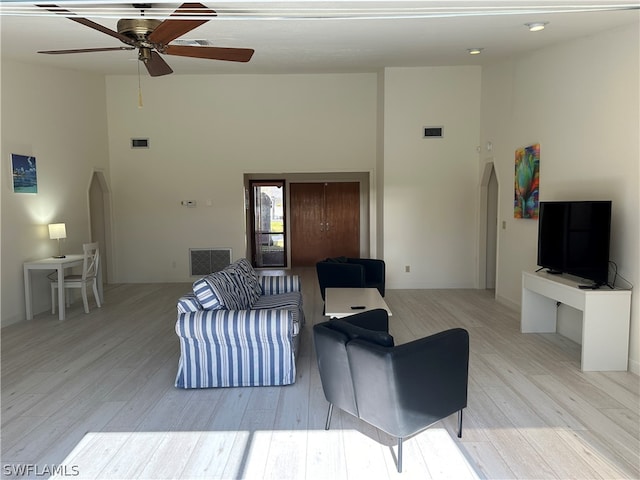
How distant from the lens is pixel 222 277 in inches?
151

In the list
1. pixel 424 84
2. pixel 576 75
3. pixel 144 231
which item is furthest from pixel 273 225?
pixel 576 75

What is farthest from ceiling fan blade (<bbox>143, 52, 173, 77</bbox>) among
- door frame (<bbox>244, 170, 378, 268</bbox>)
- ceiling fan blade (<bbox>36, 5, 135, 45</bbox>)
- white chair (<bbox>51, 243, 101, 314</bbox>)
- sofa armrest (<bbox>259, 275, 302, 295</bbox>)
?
door frame (<bbox>244, 170, 378, 268</bbox>)

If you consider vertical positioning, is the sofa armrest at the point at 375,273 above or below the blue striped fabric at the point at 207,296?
below

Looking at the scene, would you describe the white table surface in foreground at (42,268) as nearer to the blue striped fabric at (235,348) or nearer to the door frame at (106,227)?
the door frame at (106,227)

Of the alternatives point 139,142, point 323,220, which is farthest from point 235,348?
point 323,220

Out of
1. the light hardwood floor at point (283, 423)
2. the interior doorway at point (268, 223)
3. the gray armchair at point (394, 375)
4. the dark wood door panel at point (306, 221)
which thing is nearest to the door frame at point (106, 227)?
the interior doorway at point (268, 223)

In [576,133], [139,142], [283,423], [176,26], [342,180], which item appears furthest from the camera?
[342,180]

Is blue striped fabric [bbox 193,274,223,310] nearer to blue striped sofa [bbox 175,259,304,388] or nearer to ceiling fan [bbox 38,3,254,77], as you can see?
blue striped sofa [bbox 175,259,304,388]

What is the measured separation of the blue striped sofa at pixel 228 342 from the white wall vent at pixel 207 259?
4.43 metres

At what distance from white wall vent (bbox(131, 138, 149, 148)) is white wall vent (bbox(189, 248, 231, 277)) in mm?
2046

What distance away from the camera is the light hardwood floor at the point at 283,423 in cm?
243

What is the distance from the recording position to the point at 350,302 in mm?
4168

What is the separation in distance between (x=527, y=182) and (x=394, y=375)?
4.06 metres

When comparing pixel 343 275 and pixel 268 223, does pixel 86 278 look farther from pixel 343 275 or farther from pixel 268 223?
pixel 268 223
